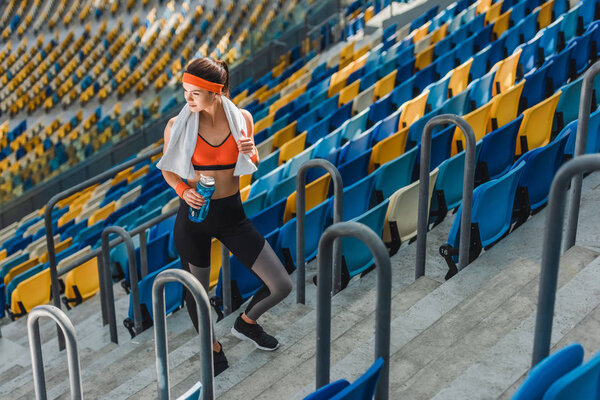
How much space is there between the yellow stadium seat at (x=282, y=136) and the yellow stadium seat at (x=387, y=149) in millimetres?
1920

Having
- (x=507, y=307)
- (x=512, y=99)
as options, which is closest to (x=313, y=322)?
(x=507, y=307)

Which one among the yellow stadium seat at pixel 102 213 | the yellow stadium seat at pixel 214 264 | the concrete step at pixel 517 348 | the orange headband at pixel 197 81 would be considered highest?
the orange headband at pixel 197 81

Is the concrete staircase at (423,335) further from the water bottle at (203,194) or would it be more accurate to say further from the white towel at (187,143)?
the white towel at (187,143)

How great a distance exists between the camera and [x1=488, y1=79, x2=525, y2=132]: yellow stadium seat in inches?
181

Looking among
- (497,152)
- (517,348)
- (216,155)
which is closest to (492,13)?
(497,152)

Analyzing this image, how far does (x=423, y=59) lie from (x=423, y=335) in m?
4.99

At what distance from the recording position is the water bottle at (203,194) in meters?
2.83

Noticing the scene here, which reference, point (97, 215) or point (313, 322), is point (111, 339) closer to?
point (313, 322)

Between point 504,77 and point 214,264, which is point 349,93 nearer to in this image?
A: point 504,77

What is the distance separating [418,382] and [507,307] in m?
0.55

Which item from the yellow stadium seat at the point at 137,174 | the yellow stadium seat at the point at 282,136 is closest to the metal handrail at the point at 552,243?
the yellow stadium seat at the point at 282,136

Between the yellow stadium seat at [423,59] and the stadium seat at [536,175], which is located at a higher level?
the stadium seat at [536,175]

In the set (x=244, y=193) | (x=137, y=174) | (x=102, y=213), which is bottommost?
(x=137, y=174)

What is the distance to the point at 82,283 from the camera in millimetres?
5027
